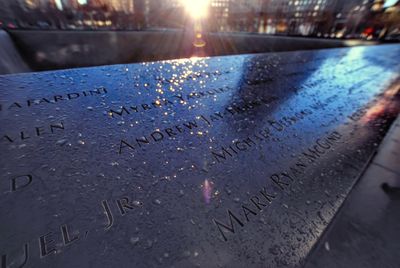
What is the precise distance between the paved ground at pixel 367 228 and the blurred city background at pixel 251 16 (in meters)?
7.59

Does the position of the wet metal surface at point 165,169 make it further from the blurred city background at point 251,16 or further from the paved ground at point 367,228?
the blurred city background at point 251,16

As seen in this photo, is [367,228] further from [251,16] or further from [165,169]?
[251,16]

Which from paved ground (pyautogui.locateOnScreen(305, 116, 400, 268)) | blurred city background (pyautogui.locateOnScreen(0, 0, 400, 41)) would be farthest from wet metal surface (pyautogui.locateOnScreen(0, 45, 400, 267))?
blurred city background (pyautogui.locateOnScreen(0, 0, 400, 41))

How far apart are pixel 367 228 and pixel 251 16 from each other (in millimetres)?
11405

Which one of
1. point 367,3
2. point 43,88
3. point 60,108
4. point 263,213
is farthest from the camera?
point 367,3

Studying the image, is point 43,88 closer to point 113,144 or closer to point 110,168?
point 113,144

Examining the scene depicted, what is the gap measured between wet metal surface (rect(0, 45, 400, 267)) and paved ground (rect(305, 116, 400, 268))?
0.10 m

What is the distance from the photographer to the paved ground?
0.98 meters

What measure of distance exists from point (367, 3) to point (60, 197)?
1422 cm

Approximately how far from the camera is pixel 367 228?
115cm

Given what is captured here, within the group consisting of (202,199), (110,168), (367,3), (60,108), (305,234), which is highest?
(367,3)

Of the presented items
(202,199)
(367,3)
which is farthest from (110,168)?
(367,3)

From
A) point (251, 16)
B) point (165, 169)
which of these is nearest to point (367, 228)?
point (165, 169)

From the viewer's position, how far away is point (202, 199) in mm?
1045
